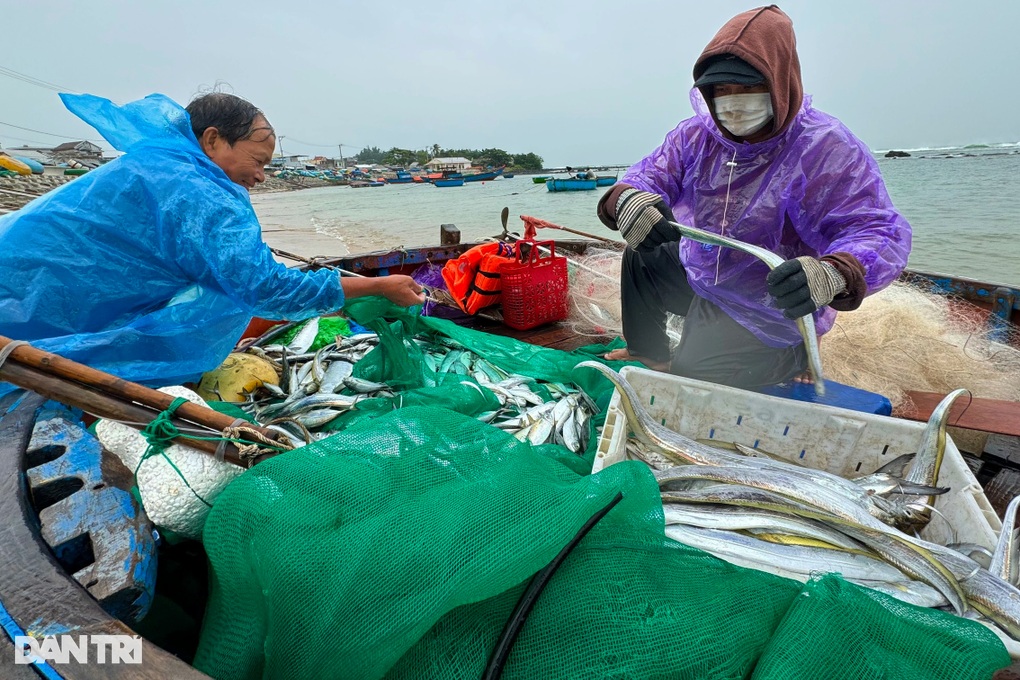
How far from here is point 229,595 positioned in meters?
1.44

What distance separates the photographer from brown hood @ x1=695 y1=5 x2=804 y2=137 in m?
2.58

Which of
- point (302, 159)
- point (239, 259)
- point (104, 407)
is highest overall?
point (302, 159)

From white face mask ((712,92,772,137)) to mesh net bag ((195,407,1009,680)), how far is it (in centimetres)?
230

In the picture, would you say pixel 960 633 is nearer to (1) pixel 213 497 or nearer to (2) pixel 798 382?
(2) pixel 798 382

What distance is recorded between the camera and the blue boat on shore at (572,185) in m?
45.1

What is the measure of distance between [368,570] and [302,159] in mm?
150672

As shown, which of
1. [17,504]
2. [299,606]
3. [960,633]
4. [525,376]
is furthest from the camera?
[525,376]

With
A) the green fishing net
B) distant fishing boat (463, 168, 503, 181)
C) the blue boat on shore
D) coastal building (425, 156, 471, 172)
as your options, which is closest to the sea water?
the green fishing net

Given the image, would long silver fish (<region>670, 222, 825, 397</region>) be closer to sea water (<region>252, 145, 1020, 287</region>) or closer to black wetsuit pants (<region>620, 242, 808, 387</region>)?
black wetsuit pants (<region>620, 242, 808, 387</region>)

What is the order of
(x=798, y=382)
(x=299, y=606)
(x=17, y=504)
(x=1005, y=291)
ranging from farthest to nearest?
(x=1005, y=291) → (x=798, y=382) → (x=17, y=504) → (x=299, y=606)

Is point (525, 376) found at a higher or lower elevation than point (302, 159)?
lower

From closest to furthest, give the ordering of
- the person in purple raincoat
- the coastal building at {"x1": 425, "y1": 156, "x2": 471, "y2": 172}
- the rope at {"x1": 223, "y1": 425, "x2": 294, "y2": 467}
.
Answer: the rope at {"x1": 223, "y1": 425, "x2": 294, "y2": 467} → the person in purple raincoat → the coastal building at {"x1": 425, "y1": 156, "x2": 471, "y2": 172}

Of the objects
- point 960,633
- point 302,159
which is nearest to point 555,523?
point 960,633

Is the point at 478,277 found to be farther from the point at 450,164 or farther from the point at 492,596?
the point at 450,164
